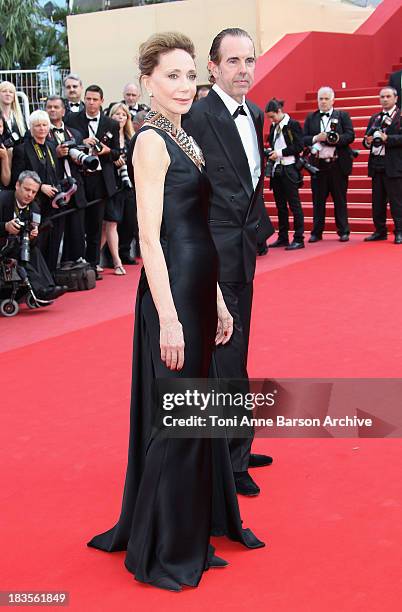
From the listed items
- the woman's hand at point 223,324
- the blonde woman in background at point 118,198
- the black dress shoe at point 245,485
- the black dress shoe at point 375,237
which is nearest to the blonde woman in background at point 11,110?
the blonde woman in background at point 118,198

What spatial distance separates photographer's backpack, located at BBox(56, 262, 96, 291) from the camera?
9.13m

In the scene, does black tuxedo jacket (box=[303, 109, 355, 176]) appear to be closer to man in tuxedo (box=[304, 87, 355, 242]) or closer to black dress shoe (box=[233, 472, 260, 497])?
man in tuxedo (box=[304, 87, 355, 242])

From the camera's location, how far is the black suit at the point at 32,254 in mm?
7980

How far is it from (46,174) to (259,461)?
16.3 feet

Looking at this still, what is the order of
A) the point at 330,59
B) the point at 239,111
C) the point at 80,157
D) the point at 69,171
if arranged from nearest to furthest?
the point at 239,111
the point at 80,157
the point at 69,171
the point at 330,59

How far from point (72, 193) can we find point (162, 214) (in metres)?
5.92

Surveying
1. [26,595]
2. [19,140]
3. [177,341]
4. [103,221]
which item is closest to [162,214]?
[177,341]

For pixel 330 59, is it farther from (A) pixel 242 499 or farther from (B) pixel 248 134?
(A) pixel 242 499

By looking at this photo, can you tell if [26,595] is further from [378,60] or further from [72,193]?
[378,60]

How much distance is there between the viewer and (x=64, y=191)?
890 centimetres

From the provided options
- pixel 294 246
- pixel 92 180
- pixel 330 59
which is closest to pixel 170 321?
pixel 92 180

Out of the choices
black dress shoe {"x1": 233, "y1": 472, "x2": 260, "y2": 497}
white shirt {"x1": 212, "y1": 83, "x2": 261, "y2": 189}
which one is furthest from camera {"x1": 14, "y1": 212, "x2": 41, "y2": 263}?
black dress shoe {"x1": 233, "y1": 472, "x2": 260, "y2": 497}

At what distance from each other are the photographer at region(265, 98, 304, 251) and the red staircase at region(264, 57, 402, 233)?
4.07 feet

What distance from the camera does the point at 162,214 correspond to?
3.13m
